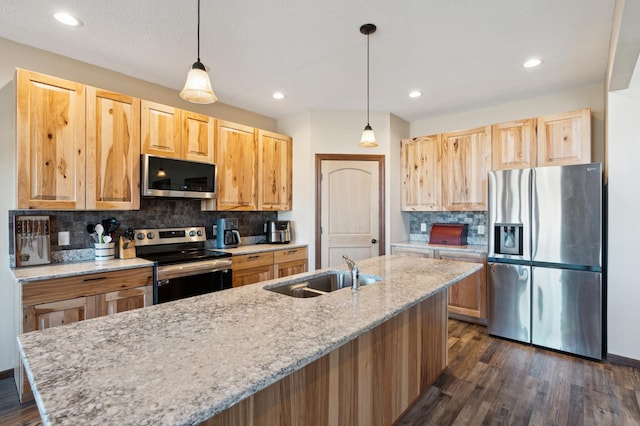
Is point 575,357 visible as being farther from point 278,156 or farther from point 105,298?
point 105,298

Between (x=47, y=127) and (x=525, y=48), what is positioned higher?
(x=525, y=48)

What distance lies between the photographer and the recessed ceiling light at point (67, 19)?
2.12 m

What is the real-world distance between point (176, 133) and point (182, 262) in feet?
4.24

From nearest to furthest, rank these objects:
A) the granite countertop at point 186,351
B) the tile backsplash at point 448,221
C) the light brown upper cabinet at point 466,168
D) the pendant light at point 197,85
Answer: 1. the granite countertop at point 186,351
2. the pendant light at point 197,85
3. the light brown upper cabinet at point 466,168
4. the tile backsplash at point 448,221

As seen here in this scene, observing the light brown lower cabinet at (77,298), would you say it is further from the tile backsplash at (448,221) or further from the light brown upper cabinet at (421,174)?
the tile backsplash at (448,221)

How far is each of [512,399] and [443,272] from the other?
1.03 metres

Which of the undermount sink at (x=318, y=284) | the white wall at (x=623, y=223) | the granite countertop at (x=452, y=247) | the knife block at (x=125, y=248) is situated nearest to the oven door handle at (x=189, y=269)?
the knife block at (x=125, y=248)

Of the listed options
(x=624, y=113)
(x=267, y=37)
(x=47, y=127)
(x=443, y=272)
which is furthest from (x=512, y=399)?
(x=47, y=127)

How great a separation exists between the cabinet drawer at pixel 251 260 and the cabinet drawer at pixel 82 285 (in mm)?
857

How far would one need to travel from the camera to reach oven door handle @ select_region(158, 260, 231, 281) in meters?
2.67

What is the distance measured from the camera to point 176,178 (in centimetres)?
307

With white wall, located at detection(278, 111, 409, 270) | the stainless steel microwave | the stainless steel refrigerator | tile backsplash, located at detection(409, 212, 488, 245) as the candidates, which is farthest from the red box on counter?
the stainless steel microwave

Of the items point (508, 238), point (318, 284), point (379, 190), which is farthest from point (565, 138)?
point (318, 284)

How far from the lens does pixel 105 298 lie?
2385mm
